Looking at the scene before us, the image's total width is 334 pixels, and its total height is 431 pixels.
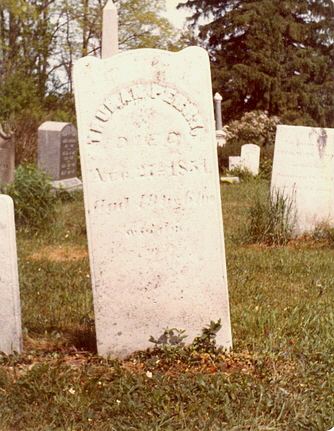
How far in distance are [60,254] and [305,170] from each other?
2.95 meters

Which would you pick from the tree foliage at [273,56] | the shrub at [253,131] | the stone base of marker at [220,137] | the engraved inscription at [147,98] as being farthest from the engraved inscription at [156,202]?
the tree foliage at [273,56]

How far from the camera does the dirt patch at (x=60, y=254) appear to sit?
23.1ft

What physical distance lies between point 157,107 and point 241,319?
159 cm

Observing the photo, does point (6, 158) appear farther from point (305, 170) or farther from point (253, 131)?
point (253, 131)

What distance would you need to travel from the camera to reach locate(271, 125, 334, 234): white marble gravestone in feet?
25.3

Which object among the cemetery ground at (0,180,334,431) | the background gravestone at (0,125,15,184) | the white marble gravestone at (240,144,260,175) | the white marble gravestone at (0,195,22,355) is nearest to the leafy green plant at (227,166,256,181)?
the white marble gravestone at (240,144,260,175)

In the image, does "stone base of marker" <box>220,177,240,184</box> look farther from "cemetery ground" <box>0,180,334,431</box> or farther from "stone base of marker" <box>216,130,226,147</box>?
"cemetery ground" <box>0,180,334,431</box>

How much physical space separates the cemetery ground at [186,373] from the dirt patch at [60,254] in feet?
4.47

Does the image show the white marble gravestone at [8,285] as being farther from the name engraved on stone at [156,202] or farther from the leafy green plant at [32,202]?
the leafy green plant at [32,202]

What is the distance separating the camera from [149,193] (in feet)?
12.9

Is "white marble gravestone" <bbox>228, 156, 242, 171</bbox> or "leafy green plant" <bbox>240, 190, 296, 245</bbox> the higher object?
"white marble gravestone" <bbox>228, 156, 242, 171</bbox>

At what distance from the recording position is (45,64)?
25.8 metres

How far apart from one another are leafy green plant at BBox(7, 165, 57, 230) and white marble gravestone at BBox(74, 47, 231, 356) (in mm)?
4814

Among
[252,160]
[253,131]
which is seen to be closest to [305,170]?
[252,160]
